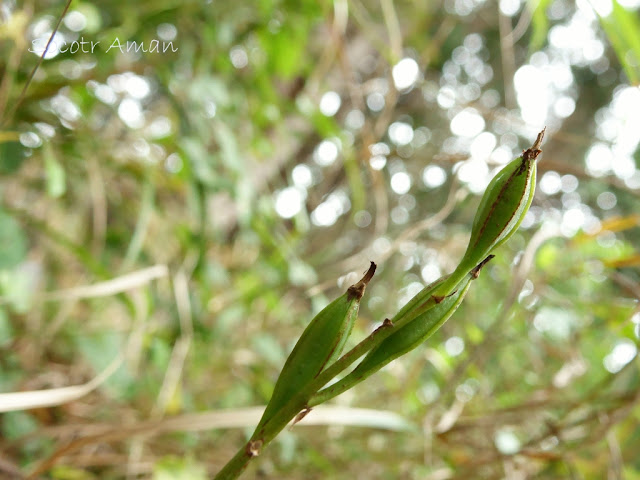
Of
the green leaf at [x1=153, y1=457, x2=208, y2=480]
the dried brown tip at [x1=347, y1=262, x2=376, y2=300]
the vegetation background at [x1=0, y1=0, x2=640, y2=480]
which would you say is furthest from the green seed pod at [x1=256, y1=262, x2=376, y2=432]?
the green leaf at [x1=153, y1=457, x2=208, y2=480]

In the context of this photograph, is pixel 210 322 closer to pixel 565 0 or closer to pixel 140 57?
pixel 140 57

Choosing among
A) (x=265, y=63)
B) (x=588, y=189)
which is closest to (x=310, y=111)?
(x=265, y=63)

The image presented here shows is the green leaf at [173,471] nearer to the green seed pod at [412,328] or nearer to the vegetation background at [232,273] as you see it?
the vegetation background at [232,273]

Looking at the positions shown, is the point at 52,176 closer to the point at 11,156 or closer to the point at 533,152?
the point at 11,156

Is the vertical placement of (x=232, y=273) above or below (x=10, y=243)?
above

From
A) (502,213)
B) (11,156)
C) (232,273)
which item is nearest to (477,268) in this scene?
(502,213)
